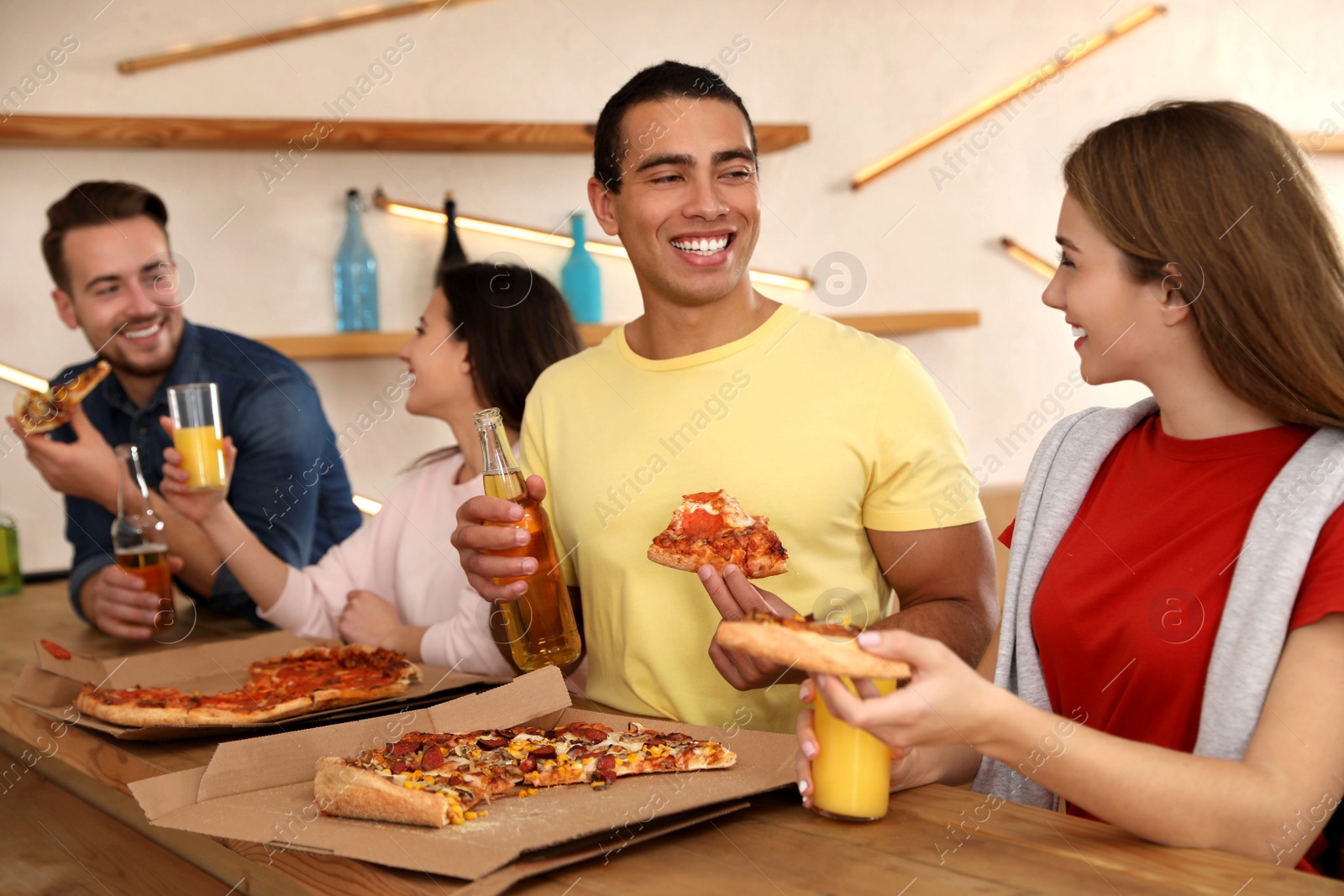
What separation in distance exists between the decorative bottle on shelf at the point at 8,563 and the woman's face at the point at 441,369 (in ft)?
4.41

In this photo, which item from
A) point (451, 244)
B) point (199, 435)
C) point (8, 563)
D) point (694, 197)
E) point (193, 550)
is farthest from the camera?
point (451, 244)

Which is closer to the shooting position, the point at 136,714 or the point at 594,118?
the point at 136,714

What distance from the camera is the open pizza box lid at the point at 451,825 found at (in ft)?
3.25

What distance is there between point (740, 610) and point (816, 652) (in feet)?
1.10

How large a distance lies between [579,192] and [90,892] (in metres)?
2.26

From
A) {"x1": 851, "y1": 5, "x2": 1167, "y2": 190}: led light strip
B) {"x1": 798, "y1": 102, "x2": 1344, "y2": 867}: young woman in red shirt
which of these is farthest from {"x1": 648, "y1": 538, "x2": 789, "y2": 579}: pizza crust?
{"x1": 851, "y1": 5, "x2": 1167, "y2": 190}: led light strip

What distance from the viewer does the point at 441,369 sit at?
214 cm

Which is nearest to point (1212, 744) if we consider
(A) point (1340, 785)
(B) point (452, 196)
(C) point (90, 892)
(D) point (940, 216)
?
(A) point (1340, 785)

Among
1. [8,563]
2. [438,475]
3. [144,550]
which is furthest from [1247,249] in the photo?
[8,563]

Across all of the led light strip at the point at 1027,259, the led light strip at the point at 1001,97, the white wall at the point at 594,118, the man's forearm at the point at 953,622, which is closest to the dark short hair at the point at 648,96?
the man's forearm at the point at 953,622

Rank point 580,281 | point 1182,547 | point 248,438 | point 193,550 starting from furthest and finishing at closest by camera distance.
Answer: point 580,281 → point 248,438 → point 193,550 → point 1182,547

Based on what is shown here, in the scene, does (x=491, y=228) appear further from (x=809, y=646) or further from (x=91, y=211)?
(x=809, y=646)

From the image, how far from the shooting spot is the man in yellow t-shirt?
1555mm

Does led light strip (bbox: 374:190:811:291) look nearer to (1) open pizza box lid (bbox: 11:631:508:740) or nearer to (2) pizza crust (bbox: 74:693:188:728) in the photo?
(1) open pizza box lid (bbox: 11:631:508:740)
